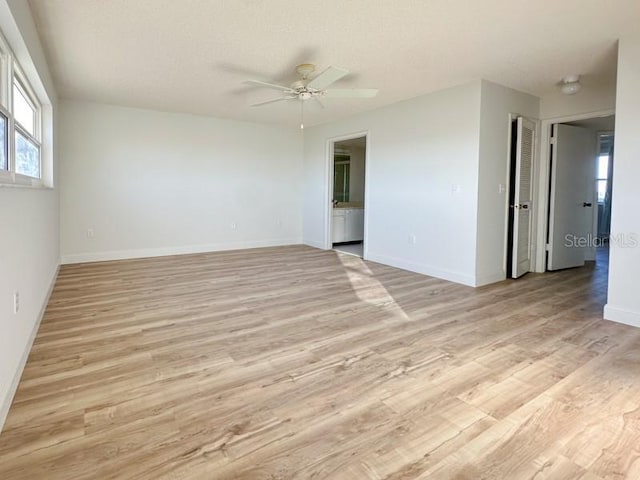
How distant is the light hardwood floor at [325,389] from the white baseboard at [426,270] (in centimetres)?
60

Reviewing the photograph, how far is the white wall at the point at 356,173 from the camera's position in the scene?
353 inches

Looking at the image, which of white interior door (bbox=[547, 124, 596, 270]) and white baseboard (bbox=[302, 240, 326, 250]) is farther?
white baseboard (bbox=[302, 240, 326, 250])

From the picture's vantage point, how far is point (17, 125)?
112 inches

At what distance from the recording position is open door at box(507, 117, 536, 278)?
4.65 m

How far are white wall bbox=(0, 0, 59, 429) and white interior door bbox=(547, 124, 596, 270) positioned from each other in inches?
223

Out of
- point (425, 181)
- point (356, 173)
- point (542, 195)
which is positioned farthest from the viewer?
point (356, 173)

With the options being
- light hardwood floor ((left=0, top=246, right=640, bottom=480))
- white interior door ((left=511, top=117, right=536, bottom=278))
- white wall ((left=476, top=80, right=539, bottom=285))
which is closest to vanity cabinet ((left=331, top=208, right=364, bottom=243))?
white wall ((left=476, top=80, right=539, bottom=285))

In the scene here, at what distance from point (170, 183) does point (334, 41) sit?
4077 millimetres

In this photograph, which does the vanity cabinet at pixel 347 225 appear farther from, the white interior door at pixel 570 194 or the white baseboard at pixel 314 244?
the white interior door at pixel 570 194

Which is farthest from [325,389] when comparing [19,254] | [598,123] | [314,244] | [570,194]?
[598,123]

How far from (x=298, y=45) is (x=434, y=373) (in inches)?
112

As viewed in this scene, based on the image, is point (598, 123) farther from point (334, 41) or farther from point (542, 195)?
point (334, 41)

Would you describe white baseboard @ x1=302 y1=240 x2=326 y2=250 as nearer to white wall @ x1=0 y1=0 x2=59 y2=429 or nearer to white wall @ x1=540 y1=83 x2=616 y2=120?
white wall @ x1=540 y1=83 x2=616 y2=120

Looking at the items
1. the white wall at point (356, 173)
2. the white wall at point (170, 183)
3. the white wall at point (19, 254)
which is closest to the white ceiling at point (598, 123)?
the white wall at point (356, 173)
